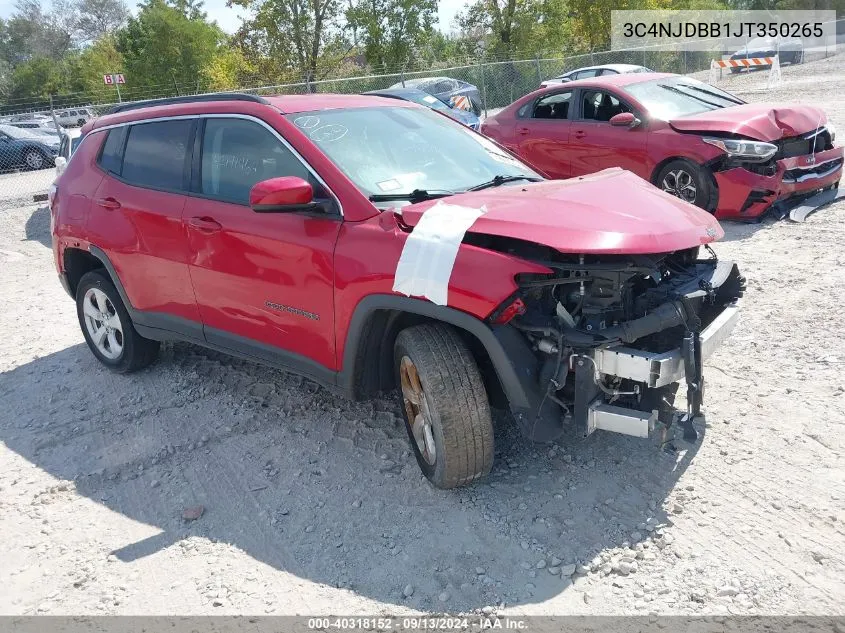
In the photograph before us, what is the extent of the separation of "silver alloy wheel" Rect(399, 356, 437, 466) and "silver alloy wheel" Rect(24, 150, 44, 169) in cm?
2121

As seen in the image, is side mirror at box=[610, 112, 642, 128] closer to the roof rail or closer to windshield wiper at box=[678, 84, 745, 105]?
windshield wiper at box=[678, 84, 745, 105]

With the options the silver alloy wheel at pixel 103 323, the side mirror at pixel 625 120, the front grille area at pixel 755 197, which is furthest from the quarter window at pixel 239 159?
the front grille area at pixel 755 197

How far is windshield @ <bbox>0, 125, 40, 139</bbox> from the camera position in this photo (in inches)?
837

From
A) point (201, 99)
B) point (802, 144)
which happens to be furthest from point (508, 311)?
point (802, 144)

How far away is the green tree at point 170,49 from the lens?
126 feet

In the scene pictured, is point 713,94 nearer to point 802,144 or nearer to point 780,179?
point 802,144

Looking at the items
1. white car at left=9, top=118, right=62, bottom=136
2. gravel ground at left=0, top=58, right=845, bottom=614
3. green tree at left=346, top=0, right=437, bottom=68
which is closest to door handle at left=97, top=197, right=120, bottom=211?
gravel ground at left=0, top=58, right=845, bottom=614

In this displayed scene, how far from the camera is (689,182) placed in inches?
312

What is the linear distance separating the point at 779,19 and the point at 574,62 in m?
23.1

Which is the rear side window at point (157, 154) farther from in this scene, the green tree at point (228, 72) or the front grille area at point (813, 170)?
the green tree at point (228, 72)

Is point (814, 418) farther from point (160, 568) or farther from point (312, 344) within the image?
point (160, 568)

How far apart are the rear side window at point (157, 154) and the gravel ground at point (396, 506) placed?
1.41 m

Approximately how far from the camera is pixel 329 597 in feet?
9.96

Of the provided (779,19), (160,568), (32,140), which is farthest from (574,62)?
(160,568)
